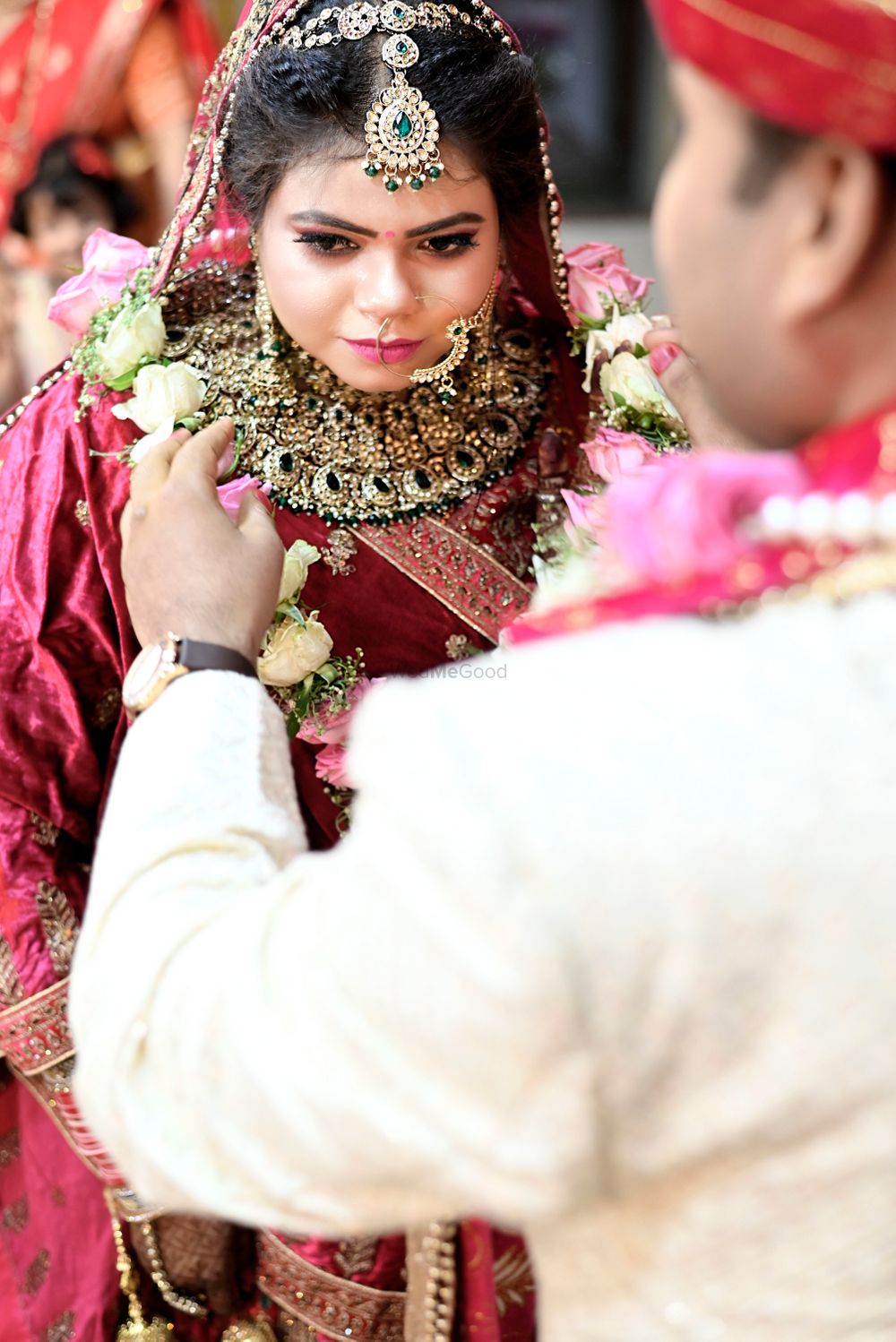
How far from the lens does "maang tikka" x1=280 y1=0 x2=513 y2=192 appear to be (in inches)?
48.1

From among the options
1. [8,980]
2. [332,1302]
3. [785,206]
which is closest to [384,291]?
[785,206]

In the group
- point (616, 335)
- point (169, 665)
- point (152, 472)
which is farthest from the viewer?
point (616, 335)

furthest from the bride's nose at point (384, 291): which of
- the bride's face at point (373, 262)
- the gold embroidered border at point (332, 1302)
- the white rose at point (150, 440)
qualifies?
the gold embroidered border at point (332, 1302)

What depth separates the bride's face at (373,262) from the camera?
4.04 ft

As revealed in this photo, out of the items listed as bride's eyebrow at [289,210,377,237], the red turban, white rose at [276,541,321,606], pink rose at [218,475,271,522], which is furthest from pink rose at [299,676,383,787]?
the red turban

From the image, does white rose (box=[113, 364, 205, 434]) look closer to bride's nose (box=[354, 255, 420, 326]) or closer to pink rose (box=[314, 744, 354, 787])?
bride's nose (box=[354, 255, 420, 326])

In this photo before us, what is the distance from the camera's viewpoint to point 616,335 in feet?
4.58

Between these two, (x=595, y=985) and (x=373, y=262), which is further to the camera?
(x=373, y=262)

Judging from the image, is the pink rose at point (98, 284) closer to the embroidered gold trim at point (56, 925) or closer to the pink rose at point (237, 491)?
the pink rose at point (237, 491)

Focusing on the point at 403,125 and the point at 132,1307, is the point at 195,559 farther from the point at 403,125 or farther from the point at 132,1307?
the point at 132,1307

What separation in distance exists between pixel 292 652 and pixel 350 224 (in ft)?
1.33

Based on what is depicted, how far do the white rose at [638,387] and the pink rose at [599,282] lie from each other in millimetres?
71

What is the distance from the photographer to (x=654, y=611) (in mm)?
647

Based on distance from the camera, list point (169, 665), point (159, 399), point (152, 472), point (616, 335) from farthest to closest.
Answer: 1. point (616, 335)
2. point (159, 399)
3. point (152, 472)
4. point (169, 665)
